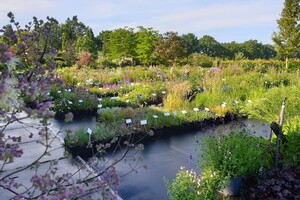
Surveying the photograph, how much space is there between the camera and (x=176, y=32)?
2083cm

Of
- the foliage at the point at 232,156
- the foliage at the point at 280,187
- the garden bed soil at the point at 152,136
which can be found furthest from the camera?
the garden bed soil at the point at 152,136

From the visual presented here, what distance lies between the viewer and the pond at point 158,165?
10.9 feet

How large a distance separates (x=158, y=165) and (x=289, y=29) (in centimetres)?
2212

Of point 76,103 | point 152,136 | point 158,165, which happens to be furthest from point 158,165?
point 76,103

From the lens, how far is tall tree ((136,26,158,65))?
78.8ft

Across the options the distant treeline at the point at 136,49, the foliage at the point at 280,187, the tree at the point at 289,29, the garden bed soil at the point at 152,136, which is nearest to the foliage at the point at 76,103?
the distant treeline at the point at 136,49

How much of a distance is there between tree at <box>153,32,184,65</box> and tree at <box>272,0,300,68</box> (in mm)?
8540

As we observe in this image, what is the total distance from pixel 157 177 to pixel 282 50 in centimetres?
2249

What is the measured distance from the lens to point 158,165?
412cm

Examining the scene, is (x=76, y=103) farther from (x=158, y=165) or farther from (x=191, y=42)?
(x=191, y=42)

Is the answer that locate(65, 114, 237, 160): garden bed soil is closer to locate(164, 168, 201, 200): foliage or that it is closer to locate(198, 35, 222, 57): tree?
locate(164, 168, 201, 200): foliage

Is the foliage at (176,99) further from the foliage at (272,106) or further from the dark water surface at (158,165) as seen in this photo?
the foliage at (272,106)

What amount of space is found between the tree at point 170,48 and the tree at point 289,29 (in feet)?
28.0

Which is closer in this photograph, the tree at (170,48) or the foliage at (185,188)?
the foliage at (185,188)
